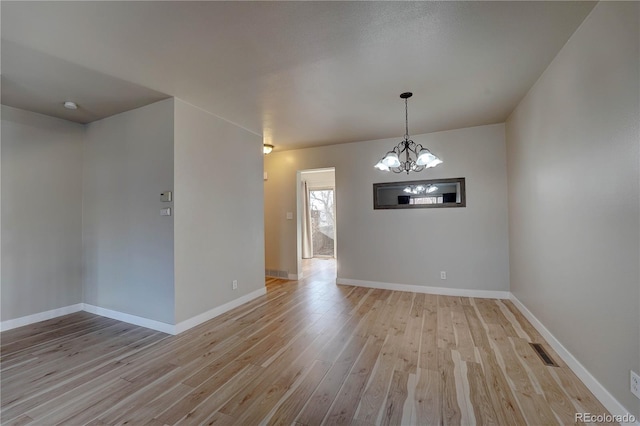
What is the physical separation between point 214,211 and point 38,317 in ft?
8.44

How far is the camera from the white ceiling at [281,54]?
1.71 m

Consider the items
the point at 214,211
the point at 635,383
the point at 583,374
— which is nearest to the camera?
the point at 635,383

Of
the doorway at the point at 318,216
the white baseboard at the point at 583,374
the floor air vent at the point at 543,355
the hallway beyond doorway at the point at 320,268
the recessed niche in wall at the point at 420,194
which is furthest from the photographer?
the doorway at the point at 318,216

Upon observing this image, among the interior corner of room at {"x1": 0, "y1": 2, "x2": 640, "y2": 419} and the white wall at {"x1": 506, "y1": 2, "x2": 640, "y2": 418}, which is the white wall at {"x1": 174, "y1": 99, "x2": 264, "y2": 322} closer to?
the interior corner of room at {"x1": 0, "y1": 2, "x2": 640, "y2": 419}

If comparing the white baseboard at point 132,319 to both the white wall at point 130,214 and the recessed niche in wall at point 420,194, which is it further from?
the recessed niche in wall at point 420,194

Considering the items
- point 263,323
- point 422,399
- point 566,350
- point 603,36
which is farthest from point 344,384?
point 603,36

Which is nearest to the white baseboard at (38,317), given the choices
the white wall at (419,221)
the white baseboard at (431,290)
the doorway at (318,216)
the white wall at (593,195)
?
the white wall at (419,221)

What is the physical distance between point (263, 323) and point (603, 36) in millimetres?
3824

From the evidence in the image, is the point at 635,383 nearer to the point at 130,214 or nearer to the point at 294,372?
the point at 294,372

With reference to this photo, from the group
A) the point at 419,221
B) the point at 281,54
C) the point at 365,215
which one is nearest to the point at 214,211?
the point at 281,54

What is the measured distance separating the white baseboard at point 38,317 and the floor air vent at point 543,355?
5.52 metres

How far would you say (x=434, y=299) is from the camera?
A: 4.02m

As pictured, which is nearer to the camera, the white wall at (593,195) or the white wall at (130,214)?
the white wall at (593,195)

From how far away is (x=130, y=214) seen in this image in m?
3.22
